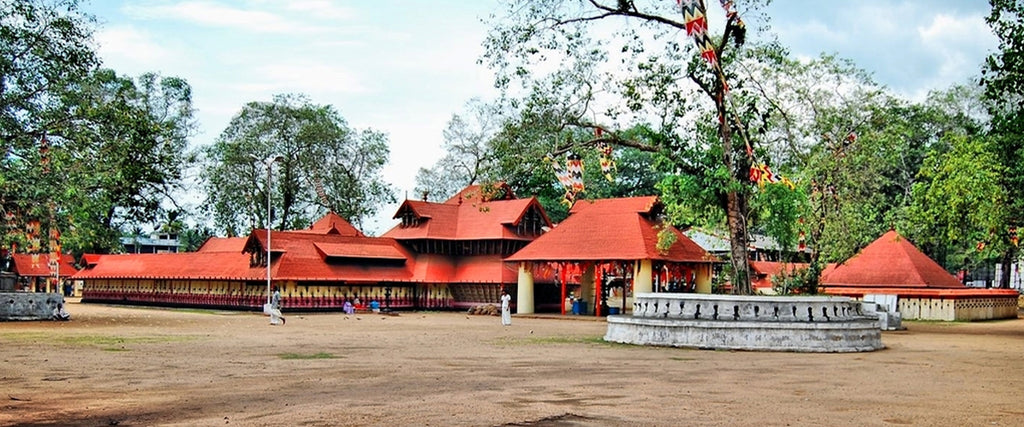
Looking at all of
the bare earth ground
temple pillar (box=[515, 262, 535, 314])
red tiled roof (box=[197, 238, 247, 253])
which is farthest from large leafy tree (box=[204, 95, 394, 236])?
the bare earth ground

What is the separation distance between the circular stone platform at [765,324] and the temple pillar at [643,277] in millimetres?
17192

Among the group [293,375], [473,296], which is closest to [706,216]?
[293,375]

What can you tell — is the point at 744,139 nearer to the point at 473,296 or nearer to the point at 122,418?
the point at 122,418

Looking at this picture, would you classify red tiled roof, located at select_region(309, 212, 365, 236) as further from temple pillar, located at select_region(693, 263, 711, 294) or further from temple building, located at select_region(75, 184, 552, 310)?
temple pillar, located at select_region(693, 263, 711, 294)

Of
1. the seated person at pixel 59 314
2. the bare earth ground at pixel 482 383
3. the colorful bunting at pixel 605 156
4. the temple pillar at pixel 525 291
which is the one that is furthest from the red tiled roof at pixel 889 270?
the seated person at pixel 59 314

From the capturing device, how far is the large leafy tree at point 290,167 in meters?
58.0

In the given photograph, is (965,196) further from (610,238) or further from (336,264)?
(336,264)

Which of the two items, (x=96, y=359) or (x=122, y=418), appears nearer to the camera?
(x=122, y=418)

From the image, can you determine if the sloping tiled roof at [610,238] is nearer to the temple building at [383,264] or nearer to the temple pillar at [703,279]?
the temple pillar at [703,279]

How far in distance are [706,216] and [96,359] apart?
54.5 ft

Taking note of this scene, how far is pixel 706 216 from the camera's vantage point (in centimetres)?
2730

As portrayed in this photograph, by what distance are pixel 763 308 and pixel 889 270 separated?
22.6 meters

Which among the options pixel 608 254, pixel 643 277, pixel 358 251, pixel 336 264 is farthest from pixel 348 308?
pixel 643 277

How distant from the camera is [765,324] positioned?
20922 millimetres
